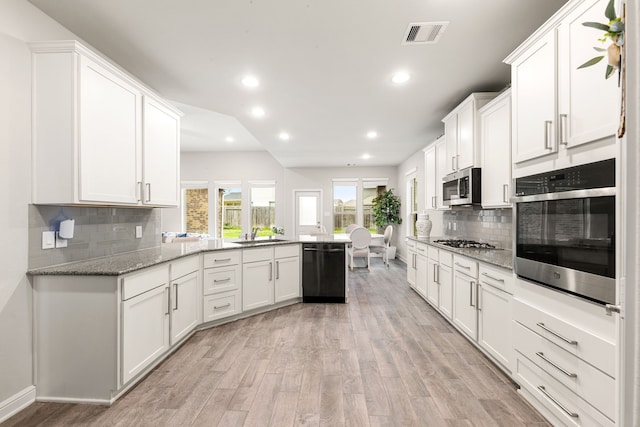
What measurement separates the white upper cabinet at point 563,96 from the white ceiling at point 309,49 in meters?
0.47

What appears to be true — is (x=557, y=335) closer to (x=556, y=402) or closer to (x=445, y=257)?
(x=556, y=402)

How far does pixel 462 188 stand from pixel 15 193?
381 centimetres

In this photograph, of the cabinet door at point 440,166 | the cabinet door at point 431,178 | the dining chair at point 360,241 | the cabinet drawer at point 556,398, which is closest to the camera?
the cabinet drawer at point 556,398

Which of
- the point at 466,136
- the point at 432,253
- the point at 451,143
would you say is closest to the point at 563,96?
the point at 466,136

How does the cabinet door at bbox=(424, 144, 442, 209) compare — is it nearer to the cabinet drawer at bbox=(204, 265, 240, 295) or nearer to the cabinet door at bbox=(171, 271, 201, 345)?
the cabinet drawer at bbox=(204, 265, 240, 295)

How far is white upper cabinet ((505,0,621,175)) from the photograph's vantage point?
58.9 inches

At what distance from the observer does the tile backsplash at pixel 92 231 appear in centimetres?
210

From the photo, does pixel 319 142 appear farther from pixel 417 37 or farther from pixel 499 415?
pixel 499 415

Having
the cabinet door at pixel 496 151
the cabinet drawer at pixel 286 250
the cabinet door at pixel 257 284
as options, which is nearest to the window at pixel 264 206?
Result: the cabinet drawer at pixel 286 250

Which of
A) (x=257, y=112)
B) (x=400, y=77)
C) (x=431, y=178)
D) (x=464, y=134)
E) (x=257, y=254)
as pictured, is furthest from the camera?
(x=431, y=178)

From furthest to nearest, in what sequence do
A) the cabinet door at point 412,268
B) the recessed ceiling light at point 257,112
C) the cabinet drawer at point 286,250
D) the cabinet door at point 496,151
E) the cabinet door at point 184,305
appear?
the cabinet door at point 412,268
the recessed ceiling light at point 257,112
the cabinet drawer at point 286,250
the cabinet door at point 496,151
the cabinet door at point 184,305

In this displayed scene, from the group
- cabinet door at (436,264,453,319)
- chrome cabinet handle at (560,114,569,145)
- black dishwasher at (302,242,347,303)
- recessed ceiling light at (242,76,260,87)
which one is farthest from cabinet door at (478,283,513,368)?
recessed ceiling light at (242,76,260,87)

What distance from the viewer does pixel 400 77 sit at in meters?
3.15

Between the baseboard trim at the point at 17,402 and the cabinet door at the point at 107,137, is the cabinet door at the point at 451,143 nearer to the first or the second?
the cabinet door at the point at 107,137
